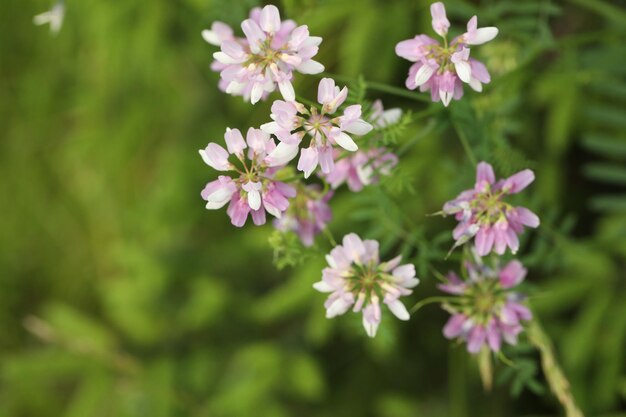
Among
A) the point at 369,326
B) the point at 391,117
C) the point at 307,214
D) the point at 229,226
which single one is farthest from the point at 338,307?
the point at 229,226

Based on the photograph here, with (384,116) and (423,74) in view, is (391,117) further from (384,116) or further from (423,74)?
(423,74)

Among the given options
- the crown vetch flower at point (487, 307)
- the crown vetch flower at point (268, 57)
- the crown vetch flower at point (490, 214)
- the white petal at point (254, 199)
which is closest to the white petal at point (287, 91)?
the crown vetch flower at point (268, 57)

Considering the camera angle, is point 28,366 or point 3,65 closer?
point 28,366

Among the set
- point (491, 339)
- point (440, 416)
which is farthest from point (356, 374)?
point (491, 339)

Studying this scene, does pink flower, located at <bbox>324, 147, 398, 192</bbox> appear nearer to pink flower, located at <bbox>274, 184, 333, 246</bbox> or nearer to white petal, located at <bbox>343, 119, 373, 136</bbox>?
pink flower, located at <bbox>274, 184, 333, 246</bbox>

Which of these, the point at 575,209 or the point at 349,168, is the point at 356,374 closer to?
the point at 575,209

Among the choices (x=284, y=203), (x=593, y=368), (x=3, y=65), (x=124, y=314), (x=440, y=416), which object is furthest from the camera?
(x=3, y=65)

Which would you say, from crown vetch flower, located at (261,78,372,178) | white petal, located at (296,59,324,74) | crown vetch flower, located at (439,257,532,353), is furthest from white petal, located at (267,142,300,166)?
crown vetch flower, located at (439,257,532,353)
